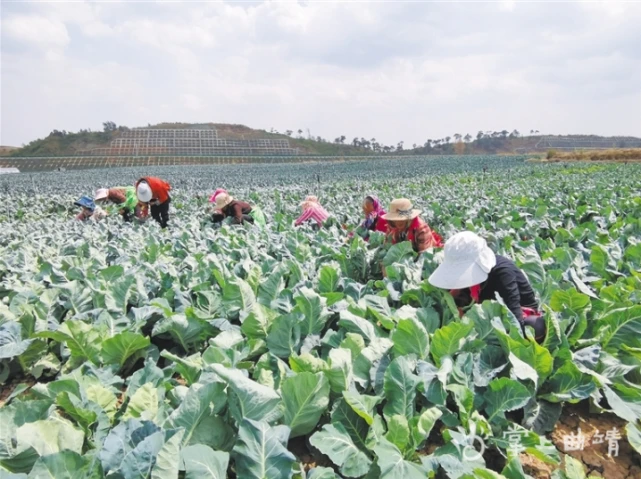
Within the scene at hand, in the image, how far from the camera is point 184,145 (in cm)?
9700

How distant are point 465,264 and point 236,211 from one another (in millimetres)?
5860

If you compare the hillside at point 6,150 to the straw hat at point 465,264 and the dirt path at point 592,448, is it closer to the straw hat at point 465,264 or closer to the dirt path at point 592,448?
the straw hat at point 465,264

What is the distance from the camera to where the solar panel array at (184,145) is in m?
87.2

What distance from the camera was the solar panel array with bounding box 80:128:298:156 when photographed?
286 ft

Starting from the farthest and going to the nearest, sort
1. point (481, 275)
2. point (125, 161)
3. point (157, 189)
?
point (125, 161), point (157, 189), point (481, 275)

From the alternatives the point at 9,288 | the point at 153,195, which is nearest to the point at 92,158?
the point at 153,195

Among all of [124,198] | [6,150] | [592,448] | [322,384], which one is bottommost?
[592,448]

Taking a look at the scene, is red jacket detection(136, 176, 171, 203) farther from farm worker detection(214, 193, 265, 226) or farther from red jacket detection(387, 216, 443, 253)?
red jacket detection(387, 216, 443, 253)

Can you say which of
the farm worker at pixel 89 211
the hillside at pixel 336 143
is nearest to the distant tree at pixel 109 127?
the hillside at pixel 336 143

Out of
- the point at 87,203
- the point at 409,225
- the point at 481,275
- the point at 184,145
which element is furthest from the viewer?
the point at 184,145

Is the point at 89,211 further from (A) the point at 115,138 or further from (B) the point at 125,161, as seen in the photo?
(A) the point at 115,138

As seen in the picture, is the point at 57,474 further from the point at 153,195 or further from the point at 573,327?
the point at 153,195

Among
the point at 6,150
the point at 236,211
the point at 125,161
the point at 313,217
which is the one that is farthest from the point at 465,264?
the point at 6,150

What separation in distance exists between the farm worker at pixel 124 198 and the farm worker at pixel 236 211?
6.91 feet
